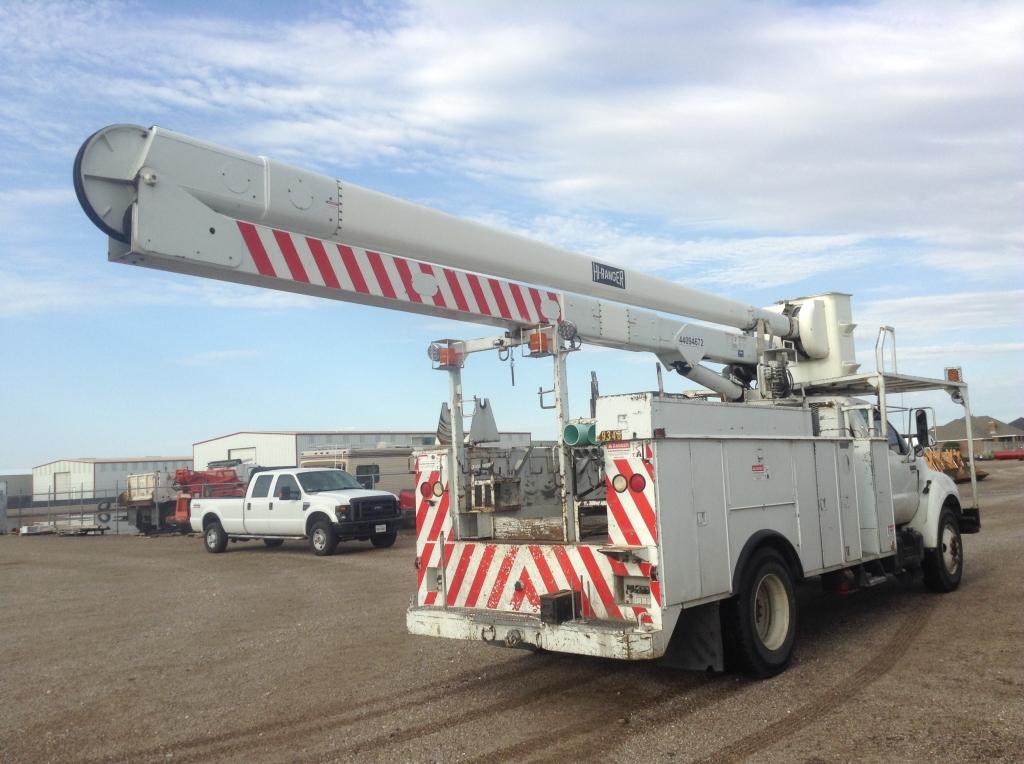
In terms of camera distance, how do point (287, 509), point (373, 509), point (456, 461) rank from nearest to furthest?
point (456, 461), point (373, 509), point (287, 509)

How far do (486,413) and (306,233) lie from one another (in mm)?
2580

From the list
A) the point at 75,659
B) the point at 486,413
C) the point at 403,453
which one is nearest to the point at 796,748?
the point at 486,413

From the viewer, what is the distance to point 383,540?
1938 cm

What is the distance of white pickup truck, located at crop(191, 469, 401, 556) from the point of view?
1867 centimetres

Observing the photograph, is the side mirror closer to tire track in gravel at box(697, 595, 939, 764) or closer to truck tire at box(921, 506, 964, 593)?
truck tire at box(921, 506, 964, 593)

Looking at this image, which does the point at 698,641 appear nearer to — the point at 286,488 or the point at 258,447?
the point at 286,488

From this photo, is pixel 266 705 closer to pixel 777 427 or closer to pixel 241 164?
pixel 241 164

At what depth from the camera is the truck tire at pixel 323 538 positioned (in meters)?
18.5

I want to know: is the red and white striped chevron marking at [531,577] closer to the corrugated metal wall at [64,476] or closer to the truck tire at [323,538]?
the truck tire at [323,538]

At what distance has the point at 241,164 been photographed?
200 inches

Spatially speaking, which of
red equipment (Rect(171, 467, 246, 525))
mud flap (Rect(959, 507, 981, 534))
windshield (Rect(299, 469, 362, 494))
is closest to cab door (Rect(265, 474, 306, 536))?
windshield (Rect(299, 469, 362, 494))

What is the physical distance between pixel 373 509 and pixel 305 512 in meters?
1.55

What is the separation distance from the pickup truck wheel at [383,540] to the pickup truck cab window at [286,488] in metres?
2.11

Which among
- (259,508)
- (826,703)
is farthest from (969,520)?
(259,508)
